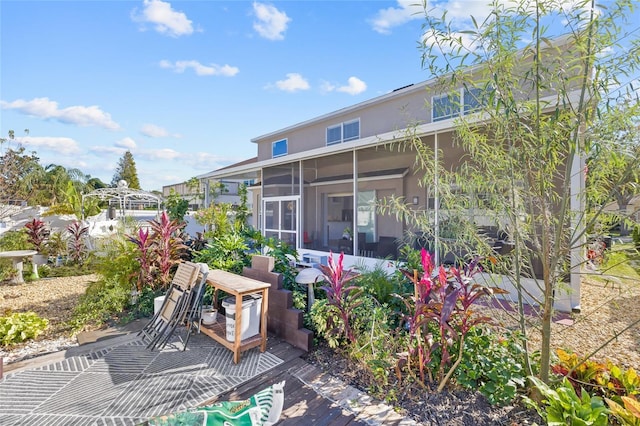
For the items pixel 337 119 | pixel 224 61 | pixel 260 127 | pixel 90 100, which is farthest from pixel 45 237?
pixel 337 119

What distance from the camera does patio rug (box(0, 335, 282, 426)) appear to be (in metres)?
2.62

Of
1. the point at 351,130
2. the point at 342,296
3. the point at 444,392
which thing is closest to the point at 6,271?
the point at 342,296

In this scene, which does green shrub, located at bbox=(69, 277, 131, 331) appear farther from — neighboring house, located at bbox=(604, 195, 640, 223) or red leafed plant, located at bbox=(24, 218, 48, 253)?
red leafed plant, located at bbox=(24, 218, 48, 253)

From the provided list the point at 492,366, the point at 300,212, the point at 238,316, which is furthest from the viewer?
the point at 300,212

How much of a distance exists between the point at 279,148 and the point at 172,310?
12.7 meters

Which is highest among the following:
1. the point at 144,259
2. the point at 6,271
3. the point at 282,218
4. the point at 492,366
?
the point at 282,218

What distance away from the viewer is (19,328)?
4.19 meters

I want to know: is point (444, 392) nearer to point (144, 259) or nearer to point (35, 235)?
point (144, 259)

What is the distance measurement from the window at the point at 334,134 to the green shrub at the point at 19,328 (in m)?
11.1

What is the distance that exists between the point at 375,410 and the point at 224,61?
9289mm

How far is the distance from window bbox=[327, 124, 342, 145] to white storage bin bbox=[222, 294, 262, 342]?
33.5 ft

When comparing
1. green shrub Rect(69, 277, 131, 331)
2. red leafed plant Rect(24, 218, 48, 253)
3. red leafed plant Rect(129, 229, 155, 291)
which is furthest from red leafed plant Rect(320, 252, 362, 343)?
red leafed plant Rect(24, 218, 48, 253)

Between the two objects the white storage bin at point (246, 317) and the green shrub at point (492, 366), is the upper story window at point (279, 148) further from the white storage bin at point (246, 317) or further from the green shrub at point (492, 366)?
the green shrub at point (492, 366)

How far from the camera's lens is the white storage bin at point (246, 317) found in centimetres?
366
